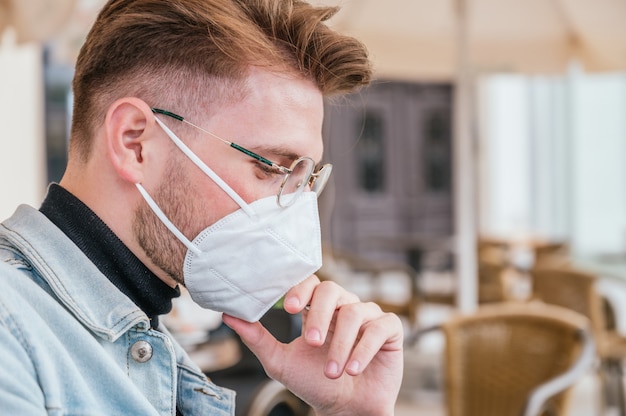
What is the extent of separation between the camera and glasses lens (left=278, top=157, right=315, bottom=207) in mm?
1186

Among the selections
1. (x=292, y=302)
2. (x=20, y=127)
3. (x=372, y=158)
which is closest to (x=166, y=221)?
(x=292, y=302)

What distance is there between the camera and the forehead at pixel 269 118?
1145 millimetres

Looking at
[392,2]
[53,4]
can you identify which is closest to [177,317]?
[53,4]

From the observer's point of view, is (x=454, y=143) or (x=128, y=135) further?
(x=454, y=143)

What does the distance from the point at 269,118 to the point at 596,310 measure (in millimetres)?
3220

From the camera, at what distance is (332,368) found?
1132 millimetres

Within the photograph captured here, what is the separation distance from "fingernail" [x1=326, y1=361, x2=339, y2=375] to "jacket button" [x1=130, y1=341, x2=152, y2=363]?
0.26 metres

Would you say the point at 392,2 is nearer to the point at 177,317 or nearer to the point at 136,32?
the point at 177,317

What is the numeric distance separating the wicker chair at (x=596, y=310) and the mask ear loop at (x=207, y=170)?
3.17 metres

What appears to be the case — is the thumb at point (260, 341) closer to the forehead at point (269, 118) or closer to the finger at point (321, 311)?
the finger at point (321, 311)

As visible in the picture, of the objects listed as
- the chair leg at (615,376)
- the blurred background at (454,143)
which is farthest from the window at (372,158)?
the chair leg at (615,376)

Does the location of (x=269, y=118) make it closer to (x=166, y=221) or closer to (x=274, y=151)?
(x=274, y=151)

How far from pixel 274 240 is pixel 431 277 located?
29.9ft

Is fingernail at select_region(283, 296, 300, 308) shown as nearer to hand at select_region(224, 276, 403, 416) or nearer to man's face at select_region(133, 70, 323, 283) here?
hand at select_region(224, 276, 403, 416)
